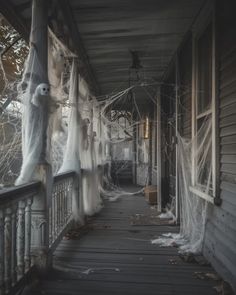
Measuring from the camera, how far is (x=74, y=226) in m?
4.74

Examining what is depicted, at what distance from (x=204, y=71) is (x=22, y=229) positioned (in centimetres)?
265

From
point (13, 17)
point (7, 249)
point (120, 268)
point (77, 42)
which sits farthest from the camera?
point (77, 42)

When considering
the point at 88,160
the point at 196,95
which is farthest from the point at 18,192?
the point at 88,160

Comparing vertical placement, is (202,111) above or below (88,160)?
above

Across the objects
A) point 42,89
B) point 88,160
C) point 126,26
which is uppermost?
point 126,26

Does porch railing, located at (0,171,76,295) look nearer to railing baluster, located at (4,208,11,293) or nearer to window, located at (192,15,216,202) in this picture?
railing baluster, located at (4,208,11,293)

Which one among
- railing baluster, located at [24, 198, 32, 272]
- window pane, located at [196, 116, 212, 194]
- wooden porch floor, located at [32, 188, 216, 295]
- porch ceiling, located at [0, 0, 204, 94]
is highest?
porch ceiling, located at [0, 0, 204, 94]

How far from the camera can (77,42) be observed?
4434mm

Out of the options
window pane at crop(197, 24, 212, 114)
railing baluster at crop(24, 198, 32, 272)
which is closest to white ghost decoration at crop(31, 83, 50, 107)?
railing baluster at crop(24, 198, 32, 272)

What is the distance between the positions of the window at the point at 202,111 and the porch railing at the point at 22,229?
5.30 ft

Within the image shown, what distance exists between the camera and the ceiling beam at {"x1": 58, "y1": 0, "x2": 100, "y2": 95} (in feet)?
11.5

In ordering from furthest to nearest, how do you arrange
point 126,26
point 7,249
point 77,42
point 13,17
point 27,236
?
point 77,42
point 126,26
point 13,17
point 27,236
point 7,249

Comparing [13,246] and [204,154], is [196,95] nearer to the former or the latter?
[204,154]

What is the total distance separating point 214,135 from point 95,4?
183cm
